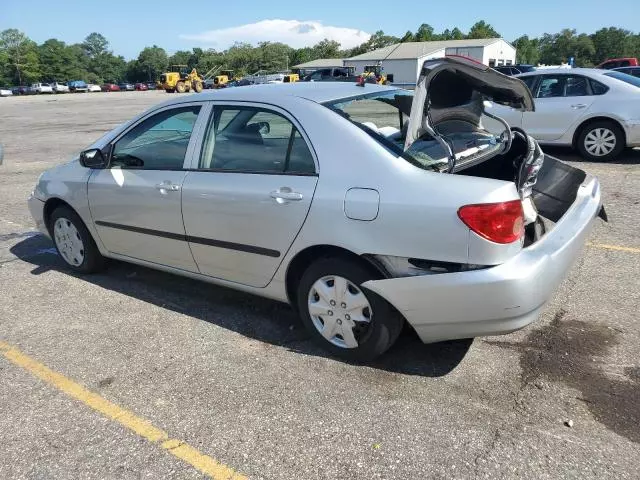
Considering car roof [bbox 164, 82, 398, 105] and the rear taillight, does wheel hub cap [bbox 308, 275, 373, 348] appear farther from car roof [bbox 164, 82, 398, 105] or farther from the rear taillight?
car roof [bbox 164, 82, 398, 105]

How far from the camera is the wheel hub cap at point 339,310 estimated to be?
10.3 feet

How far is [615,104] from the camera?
28.5 ft

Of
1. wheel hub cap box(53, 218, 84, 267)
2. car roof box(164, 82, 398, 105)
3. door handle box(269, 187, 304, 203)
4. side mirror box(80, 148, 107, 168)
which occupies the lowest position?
wheel hub cap box(53, 218, 84, 267)

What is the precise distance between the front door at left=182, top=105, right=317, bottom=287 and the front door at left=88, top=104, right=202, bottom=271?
17cm

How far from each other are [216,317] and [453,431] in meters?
1.98

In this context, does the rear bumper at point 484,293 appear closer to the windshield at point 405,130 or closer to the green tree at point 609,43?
the windshield at point 405,130

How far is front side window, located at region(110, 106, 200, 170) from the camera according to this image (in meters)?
3.89

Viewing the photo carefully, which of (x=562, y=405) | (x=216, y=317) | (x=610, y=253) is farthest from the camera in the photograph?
(x=610, y=253)

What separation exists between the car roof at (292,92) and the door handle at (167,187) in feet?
2.07

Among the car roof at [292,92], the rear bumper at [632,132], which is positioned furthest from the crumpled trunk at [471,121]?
the rear bumper at [632,132]

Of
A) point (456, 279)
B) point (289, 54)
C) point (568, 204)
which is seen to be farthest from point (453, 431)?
point (289, 54)

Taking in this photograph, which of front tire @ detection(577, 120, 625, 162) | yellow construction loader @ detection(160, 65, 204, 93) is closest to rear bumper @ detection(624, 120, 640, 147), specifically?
front tire @ detection(577, 120, 625, 162)

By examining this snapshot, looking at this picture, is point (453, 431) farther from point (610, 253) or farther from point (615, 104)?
point (615, 104)

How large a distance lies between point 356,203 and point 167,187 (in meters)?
1.54
